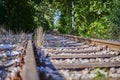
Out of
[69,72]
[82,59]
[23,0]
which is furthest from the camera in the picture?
[23,0]

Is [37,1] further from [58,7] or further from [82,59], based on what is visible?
[82,59]

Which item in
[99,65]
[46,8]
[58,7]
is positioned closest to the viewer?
[99,65]

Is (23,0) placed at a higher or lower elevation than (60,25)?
higher

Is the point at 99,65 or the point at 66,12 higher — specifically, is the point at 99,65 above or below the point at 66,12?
above

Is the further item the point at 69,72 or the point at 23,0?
the point at 23,0

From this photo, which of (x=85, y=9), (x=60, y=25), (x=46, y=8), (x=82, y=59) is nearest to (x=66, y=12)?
(x=60, y=25)

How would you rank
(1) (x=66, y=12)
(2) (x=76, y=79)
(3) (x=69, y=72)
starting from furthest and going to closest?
(1) (x=66, y=12) → (3) (x=69, y=72) → (2) (x=76, y=79)

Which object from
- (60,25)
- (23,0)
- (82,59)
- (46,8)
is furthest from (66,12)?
(82,59)

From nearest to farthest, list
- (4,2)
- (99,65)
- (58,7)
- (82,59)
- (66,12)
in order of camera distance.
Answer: (99,65) < (82,59) < (4,2) < (66,12) < (58,7)

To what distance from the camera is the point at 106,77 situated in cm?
309

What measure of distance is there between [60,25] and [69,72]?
23627 mm

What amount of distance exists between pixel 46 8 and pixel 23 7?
63.3ft

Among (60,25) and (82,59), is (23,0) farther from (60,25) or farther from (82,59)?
(82,59)

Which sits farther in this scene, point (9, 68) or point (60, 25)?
point (60, 25)
